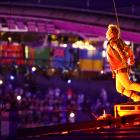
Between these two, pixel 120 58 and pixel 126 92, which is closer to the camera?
pixel 120 58

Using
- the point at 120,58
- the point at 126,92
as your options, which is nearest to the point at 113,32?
the point at 120,58

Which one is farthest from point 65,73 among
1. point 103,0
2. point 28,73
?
point 103,0

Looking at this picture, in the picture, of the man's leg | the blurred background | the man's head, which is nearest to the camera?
the man's head

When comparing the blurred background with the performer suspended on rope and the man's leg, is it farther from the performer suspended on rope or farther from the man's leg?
the performer suspended on rope

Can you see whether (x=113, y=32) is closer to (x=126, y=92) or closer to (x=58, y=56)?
(x=126, y=92)

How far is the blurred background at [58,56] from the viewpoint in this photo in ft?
Result: 72.5

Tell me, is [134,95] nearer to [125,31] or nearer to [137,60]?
[125,31]

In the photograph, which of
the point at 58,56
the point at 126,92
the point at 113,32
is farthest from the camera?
the point at 58,56

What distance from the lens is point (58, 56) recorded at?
3209 centimetres

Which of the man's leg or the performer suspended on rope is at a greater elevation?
the performer suspended on rope

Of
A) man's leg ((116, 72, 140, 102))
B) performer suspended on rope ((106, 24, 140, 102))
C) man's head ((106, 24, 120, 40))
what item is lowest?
man's leg ((116, 72, 140, 102))

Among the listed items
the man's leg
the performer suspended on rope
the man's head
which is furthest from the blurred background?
the man's head

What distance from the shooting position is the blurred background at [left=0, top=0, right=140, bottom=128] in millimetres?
22094

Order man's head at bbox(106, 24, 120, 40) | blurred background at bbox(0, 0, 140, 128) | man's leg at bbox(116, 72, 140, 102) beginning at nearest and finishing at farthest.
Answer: man's head at bbox(106, 24, 120, 40) → man's leg at bbox(116, 72, 140, 102) → blurred background at bbox(0, 0, 140, 128)
